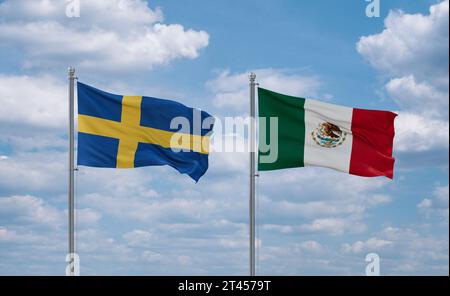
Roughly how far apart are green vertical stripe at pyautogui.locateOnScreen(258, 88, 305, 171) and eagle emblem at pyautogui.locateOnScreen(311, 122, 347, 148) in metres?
0.46

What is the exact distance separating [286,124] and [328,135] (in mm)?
1410

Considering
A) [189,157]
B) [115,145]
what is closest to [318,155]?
[189,157]

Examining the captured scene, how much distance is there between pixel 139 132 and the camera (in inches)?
934

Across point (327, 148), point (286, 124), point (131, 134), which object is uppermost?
point (286, 124)

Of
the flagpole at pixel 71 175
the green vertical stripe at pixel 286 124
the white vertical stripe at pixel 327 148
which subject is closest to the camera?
the flagpole at pixel 71 175

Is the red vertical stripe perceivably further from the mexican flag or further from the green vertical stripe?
the green vertical stripe

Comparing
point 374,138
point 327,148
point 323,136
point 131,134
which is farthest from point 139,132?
point 374,138

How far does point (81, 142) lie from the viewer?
22.9m

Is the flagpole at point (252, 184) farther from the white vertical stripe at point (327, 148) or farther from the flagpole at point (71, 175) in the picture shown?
the flagpole at point (71, 175)

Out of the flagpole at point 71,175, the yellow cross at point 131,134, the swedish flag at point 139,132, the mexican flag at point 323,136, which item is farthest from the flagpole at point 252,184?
the flagpole at point 71,175

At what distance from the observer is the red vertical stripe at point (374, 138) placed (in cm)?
2406

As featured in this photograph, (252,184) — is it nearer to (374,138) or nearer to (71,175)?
(374,138)

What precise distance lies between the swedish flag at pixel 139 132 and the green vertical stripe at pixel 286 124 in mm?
1844
